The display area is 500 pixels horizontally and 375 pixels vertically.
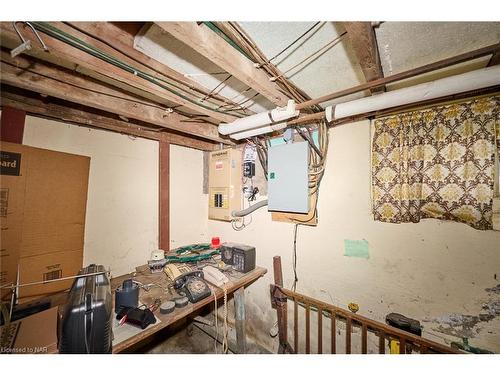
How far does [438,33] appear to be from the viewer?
1.02 m

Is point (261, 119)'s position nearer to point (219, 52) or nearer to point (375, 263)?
point (219, 52)

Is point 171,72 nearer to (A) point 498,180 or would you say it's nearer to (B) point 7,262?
(B) point 7,262

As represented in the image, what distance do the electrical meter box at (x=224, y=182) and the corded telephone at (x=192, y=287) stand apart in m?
1.00

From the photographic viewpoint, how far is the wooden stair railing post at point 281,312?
2184 millimetres

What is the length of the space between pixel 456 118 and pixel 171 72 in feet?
6.45

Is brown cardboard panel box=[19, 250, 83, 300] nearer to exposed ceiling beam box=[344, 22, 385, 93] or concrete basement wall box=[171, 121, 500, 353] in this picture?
concrete basement wall box=[171, 121, 500, 353]

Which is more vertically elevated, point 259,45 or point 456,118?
point 259,45

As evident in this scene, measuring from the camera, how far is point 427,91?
1.24m

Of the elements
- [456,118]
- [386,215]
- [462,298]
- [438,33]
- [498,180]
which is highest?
[438,33]

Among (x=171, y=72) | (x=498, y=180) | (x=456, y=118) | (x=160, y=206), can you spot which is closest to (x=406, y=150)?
(x=456, y=118)

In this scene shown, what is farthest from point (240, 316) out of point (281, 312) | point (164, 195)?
point (164, 195)

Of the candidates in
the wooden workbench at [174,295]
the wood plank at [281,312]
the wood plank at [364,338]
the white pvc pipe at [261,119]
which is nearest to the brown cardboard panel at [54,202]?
the wooden workbench at [174,295]

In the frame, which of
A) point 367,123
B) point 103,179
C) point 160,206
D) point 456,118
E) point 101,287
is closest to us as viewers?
point 101,287

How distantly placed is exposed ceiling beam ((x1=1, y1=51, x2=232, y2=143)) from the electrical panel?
44.1 inches
